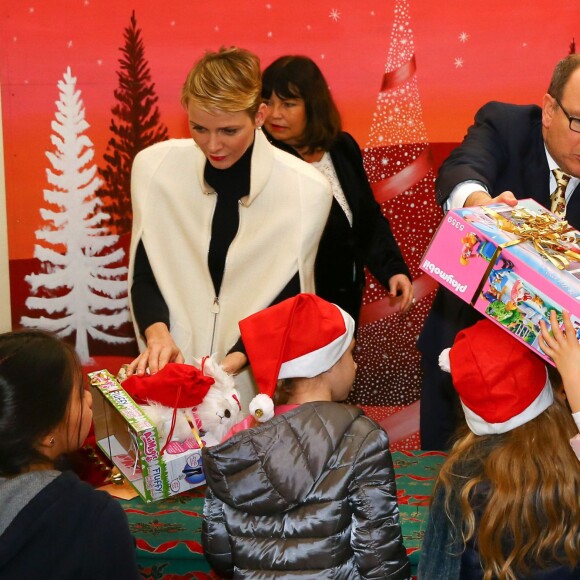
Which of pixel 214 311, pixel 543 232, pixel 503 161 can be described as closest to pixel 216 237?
pixel 214 311

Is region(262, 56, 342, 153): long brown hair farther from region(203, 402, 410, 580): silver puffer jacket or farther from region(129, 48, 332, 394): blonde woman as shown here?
region(203, 402, 410, 580): silver puffer jacket

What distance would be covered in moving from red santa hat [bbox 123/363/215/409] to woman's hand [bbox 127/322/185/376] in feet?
0.47

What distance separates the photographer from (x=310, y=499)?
204 cm

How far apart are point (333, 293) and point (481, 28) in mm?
1519

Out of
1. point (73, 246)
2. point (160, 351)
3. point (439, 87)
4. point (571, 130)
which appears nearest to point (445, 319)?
point (571, 130)

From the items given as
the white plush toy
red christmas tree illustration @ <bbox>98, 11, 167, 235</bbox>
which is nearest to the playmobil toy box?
the white plush toy

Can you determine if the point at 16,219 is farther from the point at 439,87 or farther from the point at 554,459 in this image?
the point at 554,459

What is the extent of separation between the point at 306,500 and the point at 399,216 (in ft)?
8.19

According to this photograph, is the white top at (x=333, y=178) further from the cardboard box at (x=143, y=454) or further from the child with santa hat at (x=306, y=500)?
the child with santa hat at (x=306, y=500)

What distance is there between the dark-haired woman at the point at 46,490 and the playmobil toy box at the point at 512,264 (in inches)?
36.5

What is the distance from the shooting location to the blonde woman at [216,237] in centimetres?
311

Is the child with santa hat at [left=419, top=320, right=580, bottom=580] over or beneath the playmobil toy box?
beneath

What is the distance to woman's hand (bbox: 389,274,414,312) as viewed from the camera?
3664 mm

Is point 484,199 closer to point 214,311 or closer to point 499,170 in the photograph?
point 499,170
